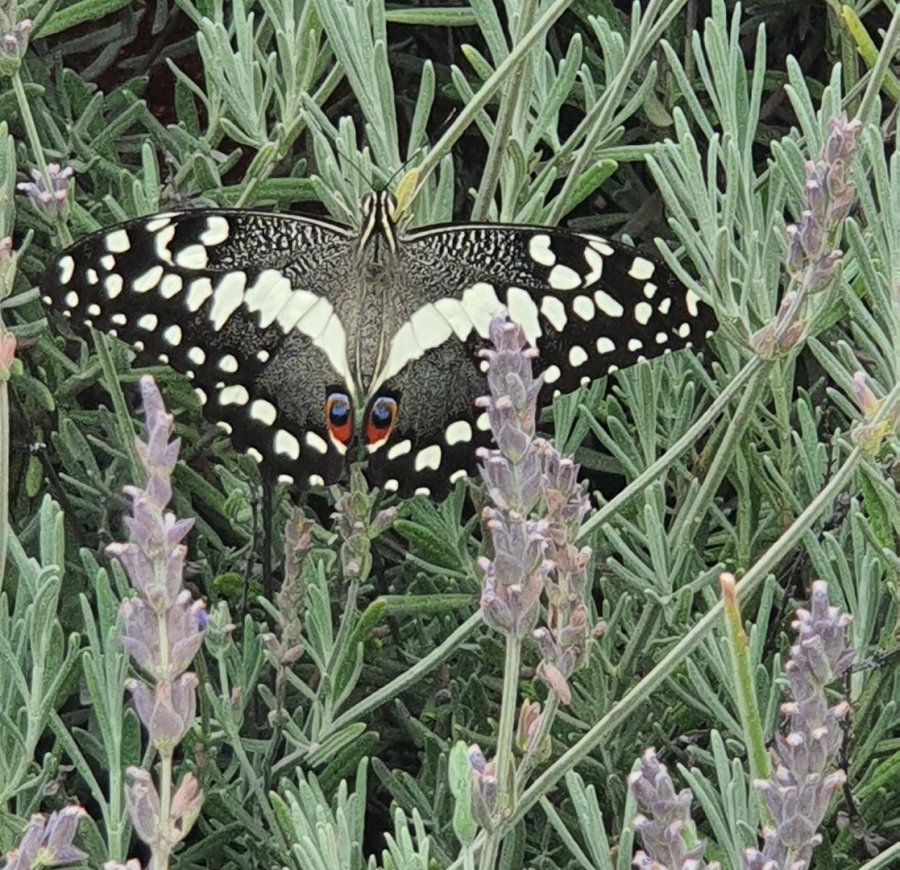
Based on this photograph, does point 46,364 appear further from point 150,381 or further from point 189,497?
point 150,381

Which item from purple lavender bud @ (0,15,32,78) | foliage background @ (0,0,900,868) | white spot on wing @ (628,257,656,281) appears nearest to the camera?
foliage background @ (0,0,900,868)

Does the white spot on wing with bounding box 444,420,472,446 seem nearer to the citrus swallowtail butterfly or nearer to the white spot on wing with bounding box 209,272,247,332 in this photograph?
the citrus swallowtail butterfly

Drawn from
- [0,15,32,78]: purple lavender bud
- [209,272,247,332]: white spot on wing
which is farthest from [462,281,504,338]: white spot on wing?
Answer: [0,15,32,78]: purple lavender bud

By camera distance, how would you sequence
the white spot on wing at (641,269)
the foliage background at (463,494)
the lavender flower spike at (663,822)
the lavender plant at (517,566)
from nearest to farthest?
the lavender flower spike at (663,822)
the lavender plant at (517,566)
the foliage background at (463,494)
the white spot on wing at (641,269)

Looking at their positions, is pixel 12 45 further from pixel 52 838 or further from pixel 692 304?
pixel 52 838

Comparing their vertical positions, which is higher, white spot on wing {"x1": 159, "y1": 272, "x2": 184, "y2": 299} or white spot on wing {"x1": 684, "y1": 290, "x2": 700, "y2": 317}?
white spot on wing {"x1": 159, "y1": 272, "x2": 184, "y2": 299}

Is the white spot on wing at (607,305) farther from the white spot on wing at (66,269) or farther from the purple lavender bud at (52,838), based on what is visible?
the purple lavender bud at (52,838)

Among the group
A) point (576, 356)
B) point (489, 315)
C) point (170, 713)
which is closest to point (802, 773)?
point (170, 713)

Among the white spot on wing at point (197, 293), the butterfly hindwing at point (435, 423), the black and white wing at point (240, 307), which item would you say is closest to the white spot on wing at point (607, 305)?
the butterfly hindwing at point (435, 423)
